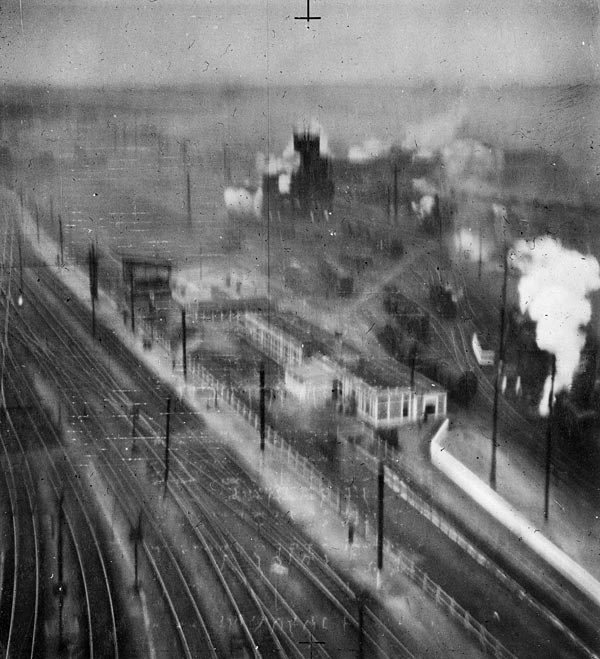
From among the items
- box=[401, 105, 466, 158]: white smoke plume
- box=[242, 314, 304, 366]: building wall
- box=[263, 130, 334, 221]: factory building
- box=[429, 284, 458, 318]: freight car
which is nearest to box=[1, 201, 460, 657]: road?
box=[242, 314, 304, 366]: building wall

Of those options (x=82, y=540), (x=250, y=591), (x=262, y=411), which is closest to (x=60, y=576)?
(x=82, y=540)

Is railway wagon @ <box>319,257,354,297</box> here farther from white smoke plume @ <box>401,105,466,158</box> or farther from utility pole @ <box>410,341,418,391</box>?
white smoke plume @ <box>401,105,466,158</box>

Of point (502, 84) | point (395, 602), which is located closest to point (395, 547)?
point (395, 602)

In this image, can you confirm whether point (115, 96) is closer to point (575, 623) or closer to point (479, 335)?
point (479, 335)

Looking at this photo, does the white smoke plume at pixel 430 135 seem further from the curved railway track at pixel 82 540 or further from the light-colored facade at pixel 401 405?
the curved railway track at pixel 82 540

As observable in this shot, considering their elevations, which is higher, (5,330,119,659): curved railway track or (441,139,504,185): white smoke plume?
(441,139,504,185): white smoke plume

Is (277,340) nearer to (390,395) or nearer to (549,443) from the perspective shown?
(390,395)

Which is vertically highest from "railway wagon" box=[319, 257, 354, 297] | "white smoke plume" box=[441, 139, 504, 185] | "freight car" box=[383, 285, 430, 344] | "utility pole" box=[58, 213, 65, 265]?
"white smoke plume" box=[441, 139, 504, 185]
